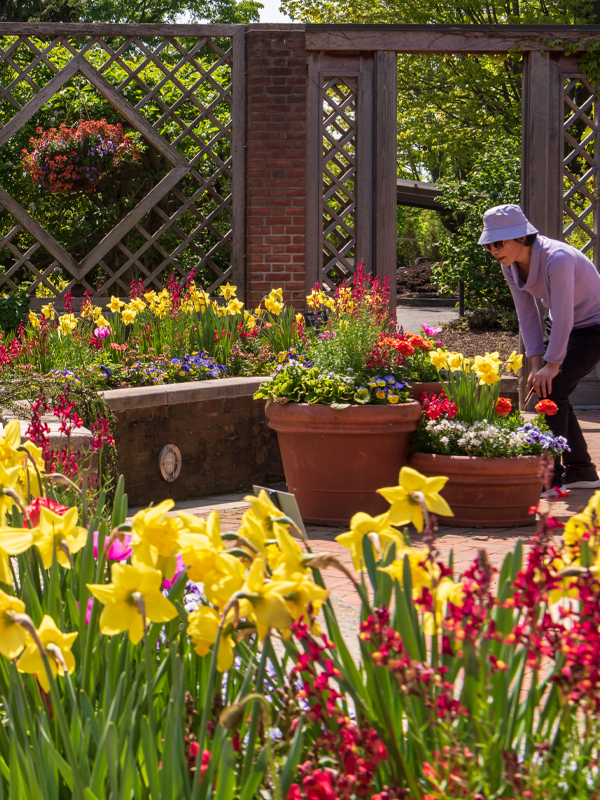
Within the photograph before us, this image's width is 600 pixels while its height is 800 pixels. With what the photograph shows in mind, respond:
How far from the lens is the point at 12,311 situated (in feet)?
24.3

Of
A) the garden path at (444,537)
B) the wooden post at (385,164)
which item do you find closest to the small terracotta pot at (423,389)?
the garden path at (444,537)

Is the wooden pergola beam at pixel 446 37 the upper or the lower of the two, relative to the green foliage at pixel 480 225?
upper

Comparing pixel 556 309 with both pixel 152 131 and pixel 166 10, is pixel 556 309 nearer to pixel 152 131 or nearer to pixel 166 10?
pixel 152 131

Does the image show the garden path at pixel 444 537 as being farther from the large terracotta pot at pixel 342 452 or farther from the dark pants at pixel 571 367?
the dark pants at pixel 571 367

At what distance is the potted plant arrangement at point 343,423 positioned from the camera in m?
4.30

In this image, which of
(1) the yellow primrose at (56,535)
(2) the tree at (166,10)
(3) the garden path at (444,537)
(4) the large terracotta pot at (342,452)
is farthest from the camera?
(2) the tree at (166,10)

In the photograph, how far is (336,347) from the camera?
4598mm

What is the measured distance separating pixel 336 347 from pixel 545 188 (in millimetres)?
4058

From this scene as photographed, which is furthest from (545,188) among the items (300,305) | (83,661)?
(83,661)

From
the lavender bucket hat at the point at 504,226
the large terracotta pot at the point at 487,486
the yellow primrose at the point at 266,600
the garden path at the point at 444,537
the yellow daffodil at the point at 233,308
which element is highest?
the lavender bucket hat at the point at 504,226

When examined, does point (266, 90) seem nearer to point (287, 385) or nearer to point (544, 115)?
point (544, 115)

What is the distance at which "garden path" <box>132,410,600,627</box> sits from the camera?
11.6 ft

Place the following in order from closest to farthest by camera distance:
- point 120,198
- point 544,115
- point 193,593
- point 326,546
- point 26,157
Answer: point 193,593 < point 326,546 < point 544,115 < point 26,157 < point 120,198

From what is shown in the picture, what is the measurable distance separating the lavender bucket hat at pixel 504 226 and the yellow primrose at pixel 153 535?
3.61 meters
